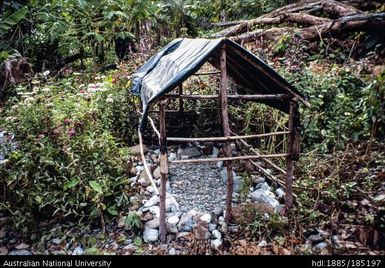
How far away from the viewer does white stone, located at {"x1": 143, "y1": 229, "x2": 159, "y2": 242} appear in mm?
3837

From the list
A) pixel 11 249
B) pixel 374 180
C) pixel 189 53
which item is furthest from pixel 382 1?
pixel 11 249

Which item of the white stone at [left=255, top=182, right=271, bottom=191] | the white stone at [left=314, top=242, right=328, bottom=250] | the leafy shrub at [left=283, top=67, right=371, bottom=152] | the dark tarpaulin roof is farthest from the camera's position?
the leafy shrub at [left=283, top=67, right=371, bottom=152]

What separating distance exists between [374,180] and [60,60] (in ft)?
27.1

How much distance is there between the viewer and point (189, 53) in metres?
4.05

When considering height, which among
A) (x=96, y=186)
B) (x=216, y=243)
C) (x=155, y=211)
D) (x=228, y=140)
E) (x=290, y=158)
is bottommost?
(x=216, y=243)

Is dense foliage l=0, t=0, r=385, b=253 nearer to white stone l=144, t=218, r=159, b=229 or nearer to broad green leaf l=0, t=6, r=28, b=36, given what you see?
broad green leaf l=0, t=6, r=28, b=36

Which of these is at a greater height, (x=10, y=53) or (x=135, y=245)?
Result: (x=10, y=53)

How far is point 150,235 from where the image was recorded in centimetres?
386

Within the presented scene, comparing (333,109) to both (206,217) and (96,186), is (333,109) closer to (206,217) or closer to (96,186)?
(206,217)

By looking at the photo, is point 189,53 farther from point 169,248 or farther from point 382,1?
point 382,1

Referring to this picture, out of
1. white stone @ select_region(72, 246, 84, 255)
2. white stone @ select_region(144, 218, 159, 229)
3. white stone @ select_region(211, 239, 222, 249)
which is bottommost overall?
white stone @ select_region(72, 246, 84, 255)

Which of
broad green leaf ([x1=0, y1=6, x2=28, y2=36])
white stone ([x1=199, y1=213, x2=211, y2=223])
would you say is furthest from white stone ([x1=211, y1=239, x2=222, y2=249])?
broad green leaf ([x1=0, y1=6, x2=28, y2=36])

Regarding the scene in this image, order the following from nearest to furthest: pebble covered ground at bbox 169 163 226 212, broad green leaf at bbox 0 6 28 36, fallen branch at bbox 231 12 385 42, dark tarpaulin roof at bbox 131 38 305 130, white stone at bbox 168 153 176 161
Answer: dark tarpaulin roof at bbox 131 38 305 130 → pebble covered ground at bbox 169 163 226 212 → white stone at bbox 168 153 176 161 → fallen branch at bbox 231 12 385 42 → broad green leaf at bbox 0 6 28 36

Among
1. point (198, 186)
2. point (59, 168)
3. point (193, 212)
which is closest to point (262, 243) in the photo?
point (193, 212)
